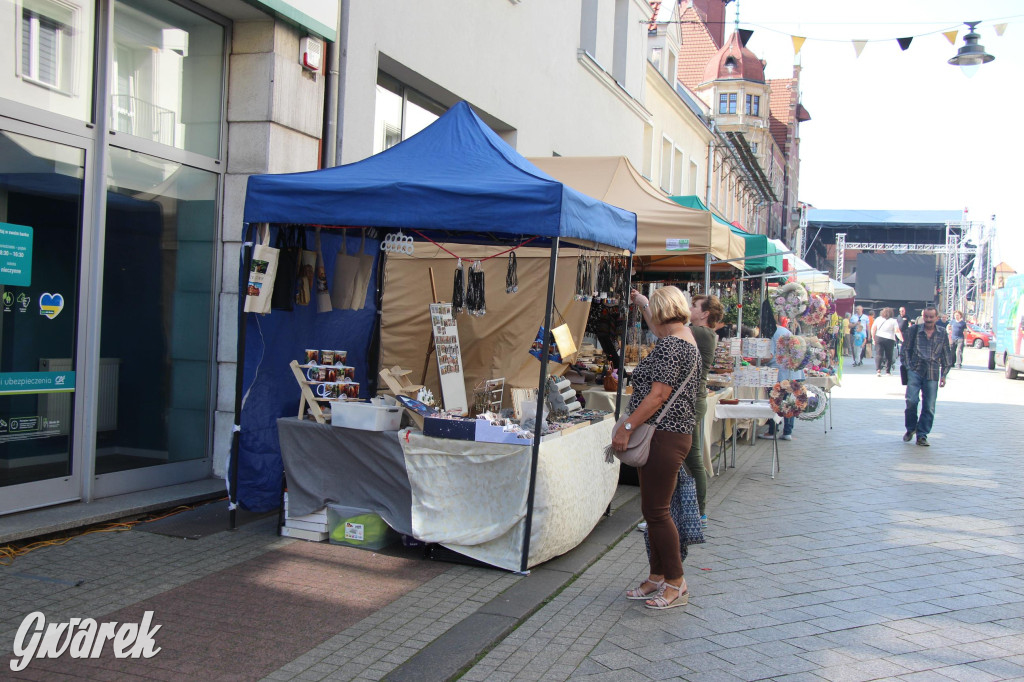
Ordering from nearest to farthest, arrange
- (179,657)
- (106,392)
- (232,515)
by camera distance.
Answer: (179,657) → (232,515) → (106,392)

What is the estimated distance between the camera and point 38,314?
223 inches

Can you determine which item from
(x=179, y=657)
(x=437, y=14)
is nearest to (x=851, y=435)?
(x=437, y=14)

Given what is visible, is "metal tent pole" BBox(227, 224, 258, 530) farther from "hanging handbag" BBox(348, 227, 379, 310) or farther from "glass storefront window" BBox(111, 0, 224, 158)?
"glass storefront window" BBox(111, 0, 224, 158)

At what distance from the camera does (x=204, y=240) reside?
7117mm

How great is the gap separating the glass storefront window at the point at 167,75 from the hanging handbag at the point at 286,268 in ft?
4.89

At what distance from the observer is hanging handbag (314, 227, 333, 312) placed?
6.39 m

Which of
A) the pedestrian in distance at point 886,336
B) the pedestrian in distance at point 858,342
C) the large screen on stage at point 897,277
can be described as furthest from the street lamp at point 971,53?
the large screen on stage at point 897,277

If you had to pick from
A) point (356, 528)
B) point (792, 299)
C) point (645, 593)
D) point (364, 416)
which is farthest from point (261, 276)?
point (792, 299)

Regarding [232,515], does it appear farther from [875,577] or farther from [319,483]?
[875,577]

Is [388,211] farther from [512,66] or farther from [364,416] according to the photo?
[512,66]

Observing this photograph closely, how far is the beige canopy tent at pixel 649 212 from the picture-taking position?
8.62 metres

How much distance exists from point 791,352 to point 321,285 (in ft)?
19.3

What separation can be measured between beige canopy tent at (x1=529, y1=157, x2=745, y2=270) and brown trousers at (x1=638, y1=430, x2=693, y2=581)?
11.9 feet

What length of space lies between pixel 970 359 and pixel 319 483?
4192cm
